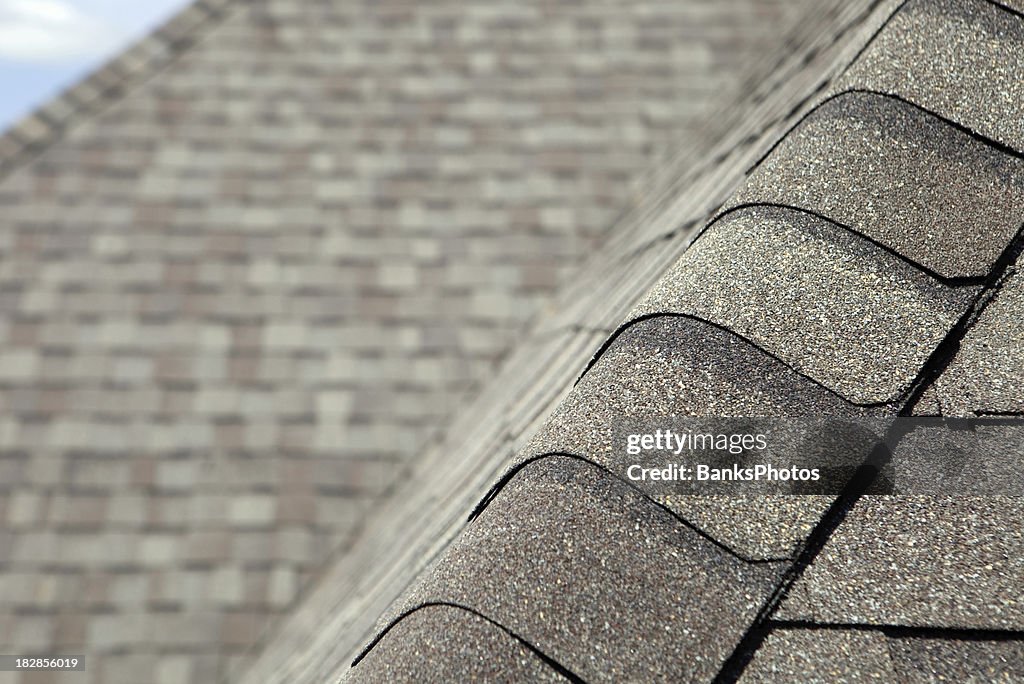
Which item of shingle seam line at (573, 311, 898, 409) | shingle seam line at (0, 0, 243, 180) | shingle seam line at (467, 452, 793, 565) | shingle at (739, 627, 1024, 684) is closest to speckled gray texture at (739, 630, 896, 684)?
shingle at (739, 627, 1024, 684)

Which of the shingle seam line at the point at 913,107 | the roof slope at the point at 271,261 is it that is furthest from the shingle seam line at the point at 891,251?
the roof slope at the point at 271,261

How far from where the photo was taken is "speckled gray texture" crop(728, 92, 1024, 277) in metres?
1.61

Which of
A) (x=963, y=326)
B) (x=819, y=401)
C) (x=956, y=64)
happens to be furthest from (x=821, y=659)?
(x=956, y=64)

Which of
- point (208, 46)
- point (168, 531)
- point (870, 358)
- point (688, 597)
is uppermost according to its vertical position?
point (870, 358)

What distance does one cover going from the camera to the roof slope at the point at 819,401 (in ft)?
4.05

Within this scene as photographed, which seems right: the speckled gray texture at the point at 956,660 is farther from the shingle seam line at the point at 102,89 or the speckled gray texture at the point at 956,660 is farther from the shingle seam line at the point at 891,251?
the shingle seam line at the point at 102,89

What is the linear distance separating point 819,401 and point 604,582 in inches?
20.6

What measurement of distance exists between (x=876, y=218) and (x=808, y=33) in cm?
314

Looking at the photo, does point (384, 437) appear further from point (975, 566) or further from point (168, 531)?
point (975, 566)

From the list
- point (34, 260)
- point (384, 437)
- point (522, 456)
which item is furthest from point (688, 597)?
point (34, 260)

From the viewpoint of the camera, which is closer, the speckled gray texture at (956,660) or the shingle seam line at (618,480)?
the speckled gray texture at (956,660)

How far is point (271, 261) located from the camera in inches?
241

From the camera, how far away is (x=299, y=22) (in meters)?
7.29

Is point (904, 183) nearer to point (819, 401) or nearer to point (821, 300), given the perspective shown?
point (821, 300)
